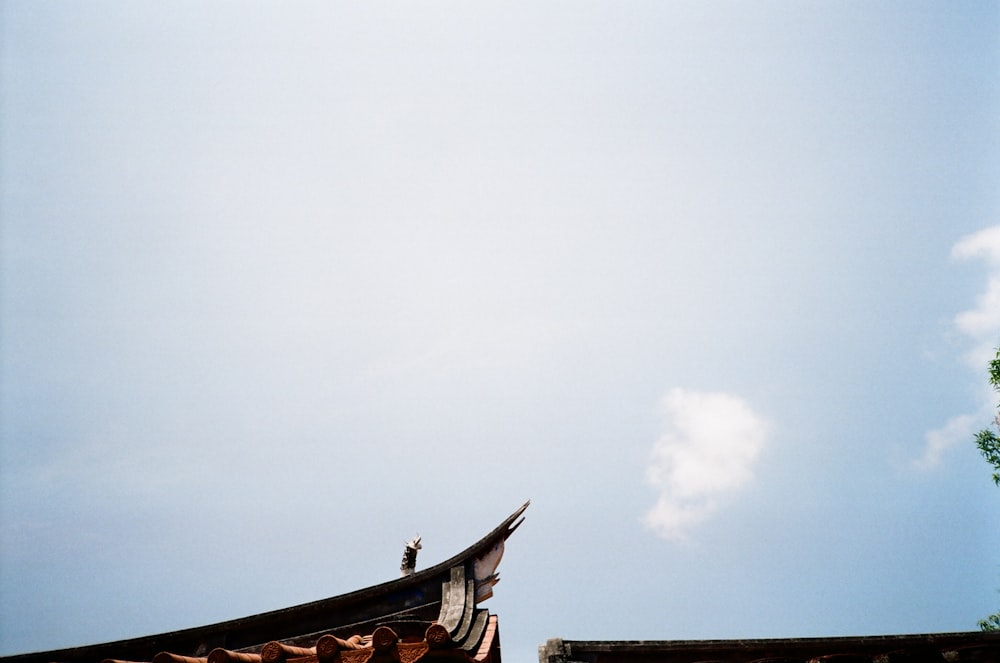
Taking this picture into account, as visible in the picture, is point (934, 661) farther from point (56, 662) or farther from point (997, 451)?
point (56, 662)

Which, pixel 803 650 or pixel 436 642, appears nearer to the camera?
pixel 436 642

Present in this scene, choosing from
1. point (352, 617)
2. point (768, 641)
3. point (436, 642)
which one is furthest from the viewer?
point (352, 617)

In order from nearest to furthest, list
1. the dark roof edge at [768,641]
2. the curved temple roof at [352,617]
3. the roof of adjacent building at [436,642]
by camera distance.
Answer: the roof of adjacent building at [436,642] < the dark roof edge at [768,641] < the curved temple roof at [352,617]

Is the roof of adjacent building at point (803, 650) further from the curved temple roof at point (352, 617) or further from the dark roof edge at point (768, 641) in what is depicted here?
the curved temple roof at point (352, 617)

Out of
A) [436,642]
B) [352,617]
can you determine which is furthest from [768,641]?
[352,617]

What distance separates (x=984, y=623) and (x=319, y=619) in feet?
93.3

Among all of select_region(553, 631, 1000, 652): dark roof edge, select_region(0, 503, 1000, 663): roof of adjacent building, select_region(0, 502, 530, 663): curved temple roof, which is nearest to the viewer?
select_region(0, 503, 1000, 663): roof of adjacent building

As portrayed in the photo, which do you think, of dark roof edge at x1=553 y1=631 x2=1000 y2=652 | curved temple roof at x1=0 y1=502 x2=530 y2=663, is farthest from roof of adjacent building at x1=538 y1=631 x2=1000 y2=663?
curved temple roof at x1=0 y1=502 x2=530 y2=663

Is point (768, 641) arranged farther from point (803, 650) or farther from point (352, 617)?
point (352, 617)

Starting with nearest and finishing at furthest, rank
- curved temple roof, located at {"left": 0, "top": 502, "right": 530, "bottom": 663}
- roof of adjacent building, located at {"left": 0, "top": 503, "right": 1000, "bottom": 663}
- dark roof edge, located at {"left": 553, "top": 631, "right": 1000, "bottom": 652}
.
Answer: roof of adjacent building, located at {"left": 0, "top": 503, "right": 1000, "bottom": 663}
dark roof edge, located at {"left": 553, "top": 631, "right": 1000, "bottom": 652}
curved temple roof, located at {"left": 0, "top": 502, "right": 530, "bottom": 663}

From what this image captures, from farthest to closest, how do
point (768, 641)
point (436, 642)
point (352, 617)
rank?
point (352, 617) → point (768, 641) → point (436, 642)

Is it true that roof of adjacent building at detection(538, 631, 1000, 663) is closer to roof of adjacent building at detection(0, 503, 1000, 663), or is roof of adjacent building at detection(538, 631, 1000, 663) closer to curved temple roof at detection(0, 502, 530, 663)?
roof of adjacent building at detection(0, 503, 1000, 663)

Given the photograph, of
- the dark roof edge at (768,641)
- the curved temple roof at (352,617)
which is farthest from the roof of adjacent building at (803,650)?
the curved temple roof at (352,617)

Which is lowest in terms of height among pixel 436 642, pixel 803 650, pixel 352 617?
pixel 803 650
